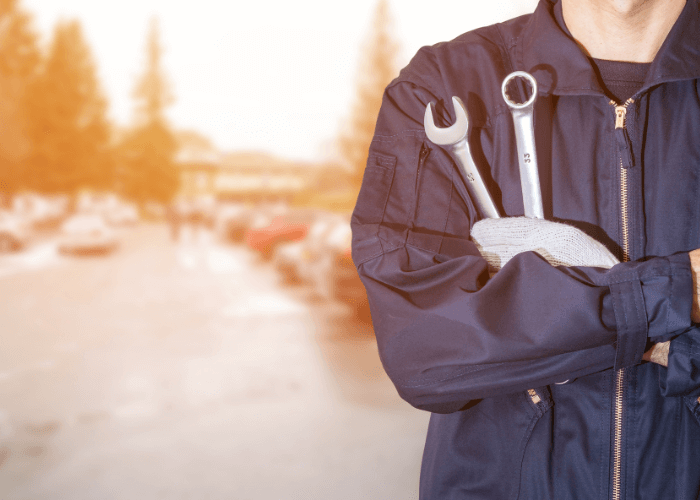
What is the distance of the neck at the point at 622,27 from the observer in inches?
32.3

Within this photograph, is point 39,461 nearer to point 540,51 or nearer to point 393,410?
point 393,410

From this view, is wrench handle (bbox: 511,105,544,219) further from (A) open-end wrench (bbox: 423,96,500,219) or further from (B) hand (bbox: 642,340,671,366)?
(B) hand (bbox: 642,340,671,366)

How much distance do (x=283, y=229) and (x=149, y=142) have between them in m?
0.98

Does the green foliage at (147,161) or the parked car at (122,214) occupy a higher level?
the green foliage at (147,161)

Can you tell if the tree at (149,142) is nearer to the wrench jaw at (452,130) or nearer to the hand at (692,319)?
the wrench jaw at (452,130)

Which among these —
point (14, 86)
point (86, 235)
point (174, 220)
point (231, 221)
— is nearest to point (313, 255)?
point (231, 221)

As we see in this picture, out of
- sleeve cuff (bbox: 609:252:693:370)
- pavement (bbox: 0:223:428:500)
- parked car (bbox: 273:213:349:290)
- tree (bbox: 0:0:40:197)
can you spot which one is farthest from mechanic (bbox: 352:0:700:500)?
tree (bbox: 0:0:40:197)

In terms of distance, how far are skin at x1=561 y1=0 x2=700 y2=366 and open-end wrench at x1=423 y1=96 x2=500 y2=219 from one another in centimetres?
27

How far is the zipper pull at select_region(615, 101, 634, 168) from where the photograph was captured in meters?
0.77

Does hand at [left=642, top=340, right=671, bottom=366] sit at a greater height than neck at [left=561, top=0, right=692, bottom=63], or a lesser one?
lesser

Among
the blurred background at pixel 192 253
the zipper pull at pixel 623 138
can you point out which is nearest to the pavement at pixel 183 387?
the blurred background at pixel 192 253

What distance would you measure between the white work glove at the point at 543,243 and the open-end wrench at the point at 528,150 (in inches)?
1.7

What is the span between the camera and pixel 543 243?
709mm

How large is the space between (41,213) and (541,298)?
2.98 metres
